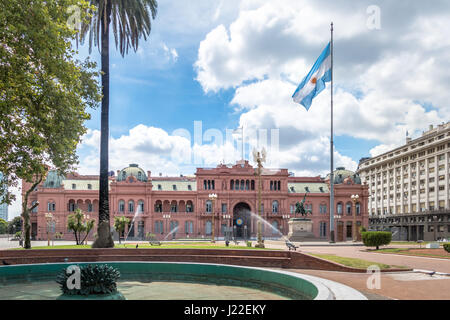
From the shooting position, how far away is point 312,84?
111 feet

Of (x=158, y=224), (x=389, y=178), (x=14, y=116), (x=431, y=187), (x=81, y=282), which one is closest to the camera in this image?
(x=81, y=282)

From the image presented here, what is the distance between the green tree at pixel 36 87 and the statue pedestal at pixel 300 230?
126ft

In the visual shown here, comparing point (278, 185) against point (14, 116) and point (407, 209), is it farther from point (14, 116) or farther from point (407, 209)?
point (14, 116)

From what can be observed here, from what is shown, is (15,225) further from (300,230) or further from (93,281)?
(93,281)

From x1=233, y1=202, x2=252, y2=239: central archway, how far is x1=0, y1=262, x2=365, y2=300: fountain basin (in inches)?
2221

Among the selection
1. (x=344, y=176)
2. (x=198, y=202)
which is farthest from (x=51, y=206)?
(x=344, y=176)

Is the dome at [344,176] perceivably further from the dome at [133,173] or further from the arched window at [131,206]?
the arched window at [131,206]

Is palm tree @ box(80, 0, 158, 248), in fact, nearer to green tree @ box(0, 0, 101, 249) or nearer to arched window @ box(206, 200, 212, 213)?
green tree @ box(0, 0, 101, 249)

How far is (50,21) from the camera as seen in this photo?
18.4 m

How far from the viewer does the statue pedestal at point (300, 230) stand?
53.2 meters

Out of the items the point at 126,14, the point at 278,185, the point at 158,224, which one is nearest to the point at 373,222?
the point at 278,185

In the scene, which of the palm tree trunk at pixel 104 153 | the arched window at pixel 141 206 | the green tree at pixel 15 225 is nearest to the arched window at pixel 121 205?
the arched window at pixel 141 206

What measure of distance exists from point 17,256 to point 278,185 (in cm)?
5949
